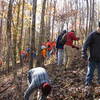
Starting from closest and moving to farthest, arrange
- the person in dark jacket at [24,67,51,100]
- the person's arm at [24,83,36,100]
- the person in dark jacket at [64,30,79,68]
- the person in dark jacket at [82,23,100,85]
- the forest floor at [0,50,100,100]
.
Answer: the person in dark jacket at [24,67,51,100] < the person's arm at [24,83,36,100] < the person in dark jacket at [82,23,100,85] < the forest floor at [0,50,100,100] < the person in dark jacket at [64,30,79,68]

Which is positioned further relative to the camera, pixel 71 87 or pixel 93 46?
pixel 71 87

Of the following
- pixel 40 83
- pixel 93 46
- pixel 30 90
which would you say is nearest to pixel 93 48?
pixel 93 46

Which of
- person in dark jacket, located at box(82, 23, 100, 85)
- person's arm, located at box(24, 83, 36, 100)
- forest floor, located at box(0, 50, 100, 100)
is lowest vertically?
forest floor, located at box(0, 50, 100, 100)

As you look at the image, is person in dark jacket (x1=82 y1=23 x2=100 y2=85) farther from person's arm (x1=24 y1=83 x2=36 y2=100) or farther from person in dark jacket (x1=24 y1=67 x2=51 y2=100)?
person's arm (x1=24 y1=83 x2=36 y2=100)

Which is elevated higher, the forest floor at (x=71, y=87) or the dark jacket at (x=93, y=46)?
the dark jacket at (x=93, y=46)

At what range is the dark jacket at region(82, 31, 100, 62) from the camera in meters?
7.61

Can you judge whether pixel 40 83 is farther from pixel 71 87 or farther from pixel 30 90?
pixel 71 87

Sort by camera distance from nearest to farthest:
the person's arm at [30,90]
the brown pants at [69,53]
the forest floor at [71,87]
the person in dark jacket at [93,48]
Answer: the person's arm at [30,90]
the person in dark jacket at [93,48]
the forest floor at [71,87]
the brown pants at [69,53]

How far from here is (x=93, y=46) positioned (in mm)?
7711

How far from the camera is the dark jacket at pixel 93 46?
7613mm

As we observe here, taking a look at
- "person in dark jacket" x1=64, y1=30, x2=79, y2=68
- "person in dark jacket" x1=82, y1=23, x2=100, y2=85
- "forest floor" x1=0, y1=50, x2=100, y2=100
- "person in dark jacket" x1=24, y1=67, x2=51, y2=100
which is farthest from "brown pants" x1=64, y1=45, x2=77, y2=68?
"person in dark jacket" x1=24, y1=67, x2=51, y2=100

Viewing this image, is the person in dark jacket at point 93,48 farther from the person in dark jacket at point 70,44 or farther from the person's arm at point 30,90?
the person in dark jacket at point 70,44

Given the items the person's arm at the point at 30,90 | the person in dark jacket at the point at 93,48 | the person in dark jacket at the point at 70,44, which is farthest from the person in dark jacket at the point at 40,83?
the person in dark jacket at the point at 70,44

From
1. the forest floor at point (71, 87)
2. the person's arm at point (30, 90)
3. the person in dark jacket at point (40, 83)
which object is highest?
the person in dark jacket at point (40, 83)
